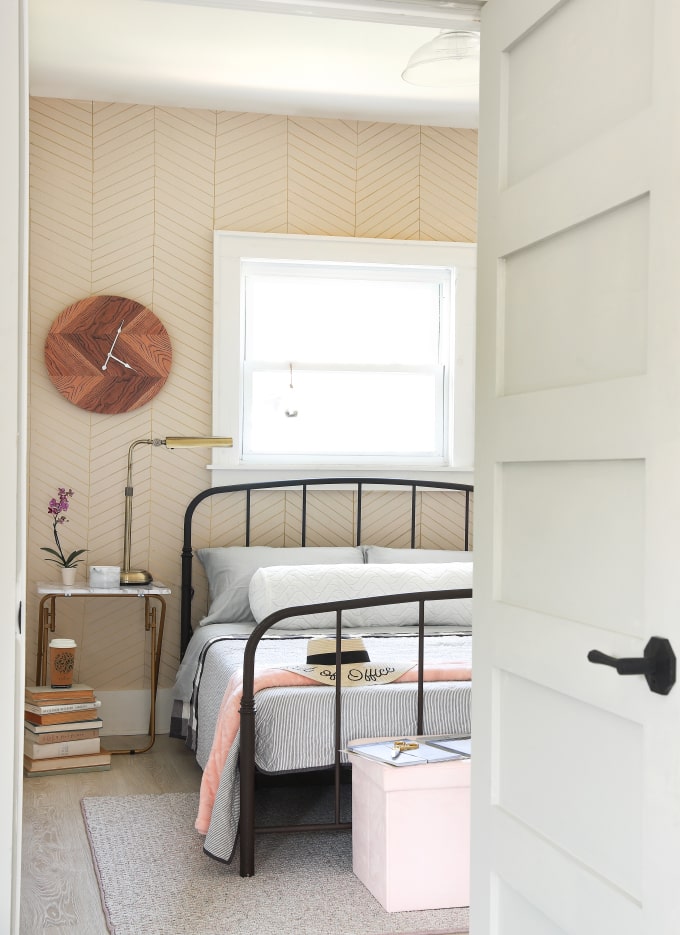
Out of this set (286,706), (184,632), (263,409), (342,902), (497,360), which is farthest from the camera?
(263,409)

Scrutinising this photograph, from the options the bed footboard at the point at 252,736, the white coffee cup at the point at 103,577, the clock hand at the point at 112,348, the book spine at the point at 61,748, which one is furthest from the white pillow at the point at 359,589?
the clock hand at the point at 112,348

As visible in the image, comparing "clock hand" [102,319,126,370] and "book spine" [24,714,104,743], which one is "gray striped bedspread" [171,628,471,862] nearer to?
"book spine" [24,714,104,743]

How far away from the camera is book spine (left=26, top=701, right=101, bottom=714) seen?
405cm

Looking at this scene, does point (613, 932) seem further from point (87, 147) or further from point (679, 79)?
point (87, 147)

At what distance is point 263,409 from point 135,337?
2.20 feet

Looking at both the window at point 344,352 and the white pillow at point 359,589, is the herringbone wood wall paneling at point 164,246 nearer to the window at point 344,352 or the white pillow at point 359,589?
the window at point 344,352

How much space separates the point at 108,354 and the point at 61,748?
164cm

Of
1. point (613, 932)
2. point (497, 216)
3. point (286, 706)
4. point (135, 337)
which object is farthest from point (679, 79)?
point (135, 337)

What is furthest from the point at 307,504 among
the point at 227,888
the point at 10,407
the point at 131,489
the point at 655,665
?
the point at 655,665

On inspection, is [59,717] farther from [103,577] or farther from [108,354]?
[108,354]

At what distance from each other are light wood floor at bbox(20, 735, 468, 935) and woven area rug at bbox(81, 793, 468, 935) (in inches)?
1.8

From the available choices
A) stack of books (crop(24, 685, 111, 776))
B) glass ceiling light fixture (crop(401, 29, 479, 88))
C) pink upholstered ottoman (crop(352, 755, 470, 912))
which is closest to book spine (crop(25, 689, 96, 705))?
stack of books (crop(24, 685, 111, 776))

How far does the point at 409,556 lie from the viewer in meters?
4.59

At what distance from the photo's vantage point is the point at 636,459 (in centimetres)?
133
